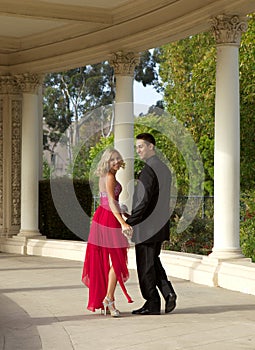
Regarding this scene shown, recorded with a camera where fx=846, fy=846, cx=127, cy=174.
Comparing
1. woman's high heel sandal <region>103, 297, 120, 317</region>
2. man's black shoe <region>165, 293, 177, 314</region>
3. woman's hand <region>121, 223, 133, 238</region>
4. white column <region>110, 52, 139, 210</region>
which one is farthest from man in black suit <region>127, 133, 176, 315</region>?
white column <region>110, 52, 139, 210</region>

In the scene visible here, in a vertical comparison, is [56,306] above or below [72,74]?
below

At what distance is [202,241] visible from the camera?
39.8 meters

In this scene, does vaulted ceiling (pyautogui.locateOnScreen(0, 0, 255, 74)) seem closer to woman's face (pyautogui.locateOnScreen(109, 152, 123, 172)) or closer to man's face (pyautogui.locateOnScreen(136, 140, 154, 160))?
man's face (pyautogui.locateOnScreen(136, 140, 154, 160))

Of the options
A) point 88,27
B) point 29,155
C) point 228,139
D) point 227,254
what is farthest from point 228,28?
point 29,155

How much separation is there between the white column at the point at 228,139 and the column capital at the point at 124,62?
5.81 meters

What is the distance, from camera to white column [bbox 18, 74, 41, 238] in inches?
1185

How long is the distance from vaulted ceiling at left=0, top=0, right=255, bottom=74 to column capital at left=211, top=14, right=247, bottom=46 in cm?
17

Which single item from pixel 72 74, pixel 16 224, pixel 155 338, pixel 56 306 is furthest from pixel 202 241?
pixel 72 74

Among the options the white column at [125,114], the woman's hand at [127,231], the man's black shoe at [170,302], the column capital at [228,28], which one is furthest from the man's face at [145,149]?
the white column at [125,114]

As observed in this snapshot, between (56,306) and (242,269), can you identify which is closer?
(56,306)

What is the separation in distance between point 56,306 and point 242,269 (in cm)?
456

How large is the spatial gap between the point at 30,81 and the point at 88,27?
395 centimetres

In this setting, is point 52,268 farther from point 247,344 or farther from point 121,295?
point 247,344

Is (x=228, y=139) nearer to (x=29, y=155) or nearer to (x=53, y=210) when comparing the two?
(x=29, y=155)
